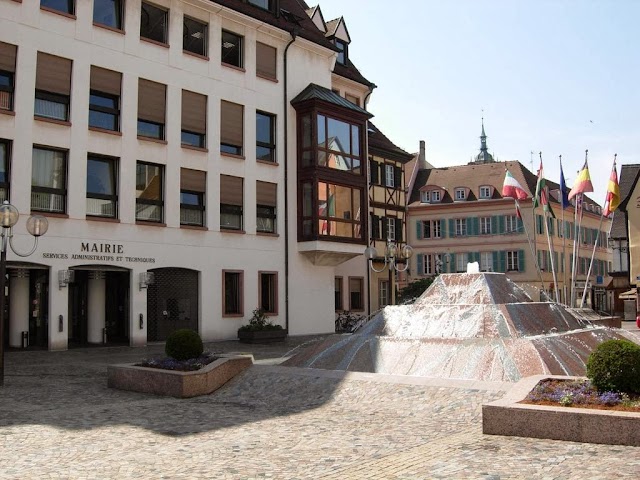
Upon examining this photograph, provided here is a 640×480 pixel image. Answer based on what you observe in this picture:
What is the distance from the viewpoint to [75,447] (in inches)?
336

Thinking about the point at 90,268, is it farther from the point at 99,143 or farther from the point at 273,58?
the point at 273,58

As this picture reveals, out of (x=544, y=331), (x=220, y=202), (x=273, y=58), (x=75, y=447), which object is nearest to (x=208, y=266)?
(x=220, y=202)

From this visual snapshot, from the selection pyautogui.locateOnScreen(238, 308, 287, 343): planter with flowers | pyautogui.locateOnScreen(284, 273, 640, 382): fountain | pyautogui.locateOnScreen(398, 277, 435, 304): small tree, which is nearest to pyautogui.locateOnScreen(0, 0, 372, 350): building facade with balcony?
pyautogui.locateOnScreen(238, 308, 287, 343): planter with flowers

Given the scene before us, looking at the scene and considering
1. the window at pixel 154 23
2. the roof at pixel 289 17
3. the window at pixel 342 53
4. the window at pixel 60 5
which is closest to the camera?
the window at pixel 60 5

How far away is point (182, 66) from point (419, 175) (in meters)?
43.2

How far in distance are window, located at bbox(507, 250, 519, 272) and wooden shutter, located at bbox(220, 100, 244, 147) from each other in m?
36.6

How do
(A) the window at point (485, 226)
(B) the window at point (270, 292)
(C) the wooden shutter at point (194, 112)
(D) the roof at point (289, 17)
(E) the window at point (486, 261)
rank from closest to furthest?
(C) the wooden shutter at point (194, 112) → (D) the roof at point (289, 17) → (B) the window at point (270, 292) → (E) the window at point (486, 261) → (A) the window at point (485, 226)

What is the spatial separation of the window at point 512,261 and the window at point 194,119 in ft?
126

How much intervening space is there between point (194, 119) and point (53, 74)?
5.82 meters

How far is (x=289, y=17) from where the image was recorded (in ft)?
107

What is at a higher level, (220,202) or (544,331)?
(220,202)

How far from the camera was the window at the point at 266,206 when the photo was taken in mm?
29859

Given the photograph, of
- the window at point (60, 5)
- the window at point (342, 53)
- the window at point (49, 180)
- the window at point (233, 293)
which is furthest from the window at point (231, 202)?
the window at point (342, 53)

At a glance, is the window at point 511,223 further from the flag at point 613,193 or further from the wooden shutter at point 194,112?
the wooden shutter at point 194,112
